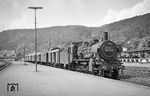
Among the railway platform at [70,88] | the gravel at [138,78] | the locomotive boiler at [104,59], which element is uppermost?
the locomotive boiler at [104,59]

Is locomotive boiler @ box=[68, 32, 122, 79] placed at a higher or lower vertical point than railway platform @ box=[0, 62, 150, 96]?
higher

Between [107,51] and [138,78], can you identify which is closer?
[138,78]

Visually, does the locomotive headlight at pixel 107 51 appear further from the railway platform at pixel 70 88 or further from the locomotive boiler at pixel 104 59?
the railway platform at pixel 70 88

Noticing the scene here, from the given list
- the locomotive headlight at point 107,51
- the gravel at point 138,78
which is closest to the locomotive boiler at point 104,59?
the locomotive headlight at point 107,51

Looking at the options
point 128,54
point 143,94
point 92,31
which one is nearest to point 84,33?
point 92,31

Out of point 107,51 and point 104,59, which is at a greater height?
point 107,51

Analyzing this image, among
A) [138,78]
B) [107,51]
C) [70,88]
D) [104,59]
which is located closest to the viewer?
[70,88]

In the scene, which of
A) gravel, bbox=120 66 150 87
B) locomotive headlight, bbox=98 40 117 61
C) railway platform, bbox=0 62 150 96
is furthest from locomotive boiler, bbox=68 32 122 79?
railway platform, bbox=0 62 150 96

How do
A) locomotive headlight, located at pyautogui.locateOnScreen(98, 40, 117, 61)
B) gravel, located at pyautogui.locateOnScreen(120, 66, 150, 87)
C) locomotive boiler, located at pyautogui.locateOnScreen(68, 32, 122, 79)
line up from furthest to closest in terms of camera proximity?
locomotive headlight, located at pyautogui.locateOnScreen(98, 40, 117, 61), locomotive boiler, located at pyautogui.locateOnScreen(68, 32, 122, 79), gravel, located at pyautogui.locateOnScreen(120, 66, 150, 87)

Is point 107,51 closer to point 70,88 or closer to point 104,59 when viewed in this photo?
point 104,59

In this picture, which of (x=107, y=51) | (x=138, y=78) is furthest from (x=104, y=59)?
(x=138, y=78)

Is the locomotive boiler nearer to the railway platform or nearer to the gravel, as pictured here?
the gravel

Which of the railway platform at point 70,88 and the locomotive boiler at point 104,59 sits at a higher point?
the locomotive boiler at point 104,59

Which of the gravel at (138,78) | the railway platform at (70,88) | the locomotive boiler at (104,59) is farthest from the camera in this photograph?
the locomotive boiler at (104,59)
